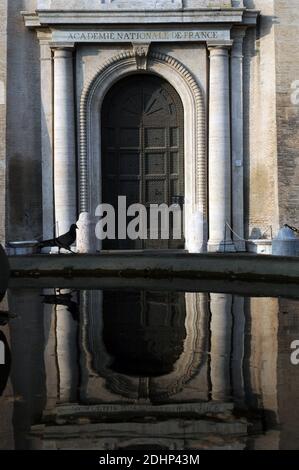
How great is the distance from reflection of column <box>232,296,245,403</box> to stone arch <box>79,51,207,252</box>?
7.75 metres

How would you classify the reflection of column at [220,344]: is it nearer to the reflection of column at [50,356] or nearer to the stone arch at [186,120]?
the reflection of column at [50,356]

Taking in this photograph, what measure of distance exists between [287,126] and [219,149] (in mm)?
1768

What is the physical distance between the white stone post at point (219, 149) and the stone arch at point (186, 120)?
276 millimetres

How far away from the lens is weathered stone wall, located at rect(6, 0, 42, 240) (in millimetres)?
15320

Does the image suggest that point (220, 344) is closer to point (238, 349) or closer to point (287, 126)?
point (238, 349)

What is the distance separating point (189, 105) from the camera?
15609mm

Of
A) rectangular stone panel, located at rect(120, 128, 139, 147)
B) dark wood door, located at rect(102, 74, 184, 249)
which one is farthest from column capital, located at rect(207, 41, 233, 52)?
rectangular stone panel, located at rect(120, 128, 139, 147)

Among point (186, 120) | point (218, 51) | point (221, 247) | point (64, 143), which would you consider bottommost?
point (221, 247)

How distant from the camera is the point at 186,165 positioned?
1580cm

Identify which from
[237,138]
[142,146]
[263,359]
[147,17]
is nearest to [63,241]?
[142,146]

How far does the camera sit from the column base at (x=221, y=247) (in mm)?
15148

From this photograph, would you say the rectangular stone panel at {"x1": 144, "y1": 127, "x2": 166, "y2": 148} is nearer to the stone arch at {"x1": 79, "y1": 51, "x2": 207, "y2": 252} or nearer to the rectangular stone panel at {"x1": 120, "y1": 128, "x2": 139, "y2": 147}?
the rectangular stone panel at {"x1": 120, "y1": 128, "x2": 139, "y2": 147}

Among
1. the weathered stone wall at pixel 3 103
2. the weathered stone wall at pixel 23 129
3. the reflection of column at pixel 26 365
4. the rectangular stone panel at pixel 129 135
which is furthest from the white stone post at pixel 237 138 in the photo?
the reflection of column at pixel 26 365

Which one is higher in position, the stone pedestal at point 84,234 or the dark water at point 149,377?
the stone pedestal at point 84,234
